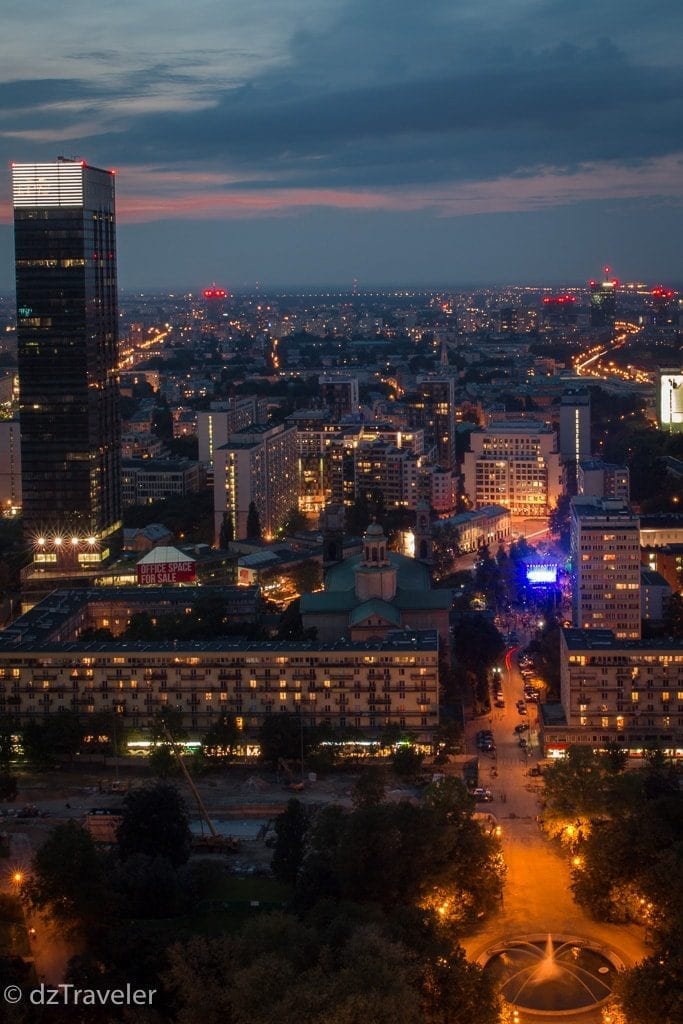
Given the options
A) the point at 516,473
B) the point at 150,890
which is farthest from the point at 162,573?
the point at 516,473

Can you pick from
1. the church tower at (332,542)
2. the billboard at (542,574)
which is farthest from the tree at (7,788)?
the billboard at (542,574)

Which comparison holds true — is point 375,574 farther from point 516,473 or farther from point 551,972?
point 516,473

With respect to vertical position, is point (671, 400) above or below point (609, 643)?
above

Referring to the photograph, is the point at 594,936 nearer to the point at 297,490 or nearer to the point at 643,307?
the point at 297,490

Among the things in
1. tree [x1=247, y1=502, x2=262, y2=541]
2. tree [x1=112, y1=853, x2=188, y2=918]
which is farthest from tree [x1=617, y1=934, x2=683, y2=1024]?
tree [x1=247, y1=502, x2=262, y2=541]

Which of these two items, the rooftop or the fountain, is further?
the rooftop

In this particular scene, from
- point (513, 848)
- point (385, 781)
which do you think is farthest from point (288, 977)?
point (385, 781)

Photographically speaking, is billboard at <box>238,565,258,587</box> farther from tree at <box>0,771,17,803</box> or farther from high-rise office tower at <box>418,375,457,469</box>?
high-rise office tower at <box>418,375,457,469</box>
